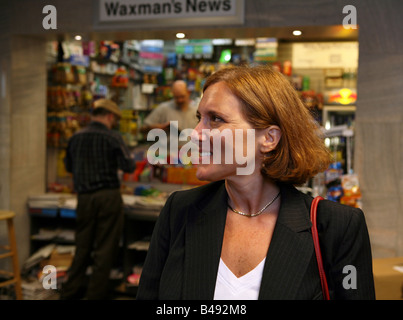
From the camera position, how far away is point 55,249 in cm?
505

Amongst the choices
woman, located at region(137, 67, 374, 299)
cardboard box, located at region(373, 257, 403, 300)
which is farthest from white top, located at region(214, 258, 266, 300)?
cardboard box, located at region(373, 257, 403, 300)

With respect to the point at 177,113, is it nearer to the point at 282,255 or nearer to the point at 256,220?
the point at 256,220

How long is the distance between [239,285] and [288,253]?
0.57 ft

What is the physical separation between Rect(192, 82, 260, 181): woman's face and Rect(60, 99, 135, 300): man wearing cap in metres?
3.08

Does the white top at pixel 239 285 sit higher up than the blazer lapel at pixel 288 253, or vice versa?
the blazer lapel at pixel 288 253

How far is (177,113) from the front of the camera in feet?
18.4

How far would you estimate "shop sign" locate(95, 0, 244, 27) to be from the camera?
398cm

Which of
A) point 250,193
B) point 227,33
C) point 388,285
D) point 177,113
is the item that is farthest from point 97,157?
point 250,193

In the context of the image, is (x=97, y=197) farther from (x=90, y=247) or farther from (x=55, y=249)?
(x=55, y=249)

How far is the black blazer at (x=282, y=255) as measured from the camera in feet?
4.56

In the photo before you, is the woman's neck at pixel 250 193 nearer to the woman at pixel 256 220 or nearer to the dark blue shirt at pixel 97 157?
the woman at pixel 256 220

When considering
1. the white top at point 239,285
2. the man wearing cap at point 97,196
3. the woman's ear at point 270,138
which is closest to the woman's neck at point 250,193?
the woman's ear at point 270,138

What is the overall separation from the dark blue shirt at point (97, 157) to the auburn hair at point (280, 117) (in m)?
3.03
